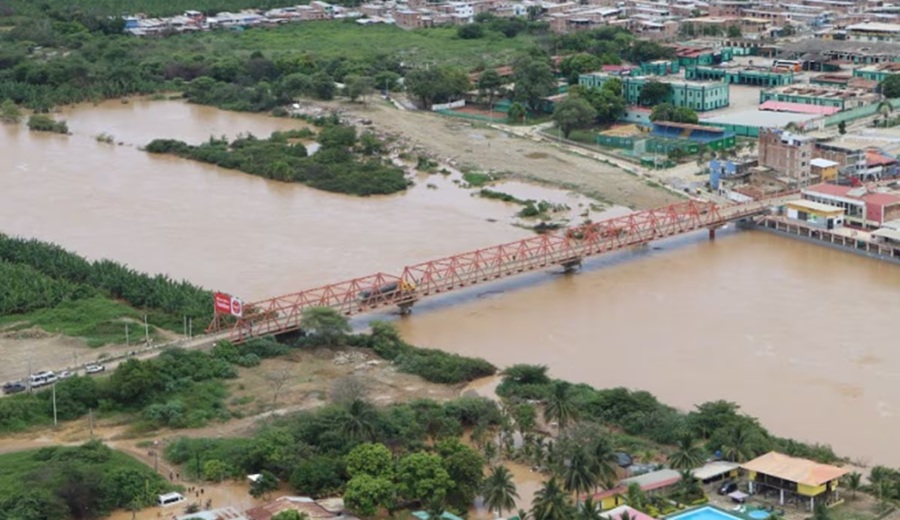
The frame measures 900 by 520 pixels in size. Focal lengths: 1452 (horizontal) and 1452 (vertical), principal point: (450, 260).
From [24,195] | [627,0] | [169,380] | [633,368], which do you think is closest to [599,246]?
[633,368]

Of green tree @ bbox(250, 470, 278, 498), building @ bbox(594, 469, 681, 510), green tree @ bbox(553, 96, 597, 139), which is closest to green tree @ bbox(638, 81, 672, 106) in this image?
green tree @ bbox(553, 96, 597, 139)

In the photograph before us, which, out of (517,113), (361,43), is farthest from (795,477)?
(361,43)

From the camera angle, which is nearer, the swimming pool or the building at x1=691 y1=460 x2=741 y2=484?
the swimming pool

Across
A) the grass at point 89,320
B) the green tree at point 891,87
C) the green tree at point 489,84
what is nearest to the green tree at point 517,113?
the green tree at point 489,84

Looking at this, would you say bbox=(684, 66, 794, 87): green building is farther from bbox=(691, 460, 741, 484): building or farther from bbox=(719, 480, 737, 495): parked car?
bbox=(719, 480, 737, 495): parked car

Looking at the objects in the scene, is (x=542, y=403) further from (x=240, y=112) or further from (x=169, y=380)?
(x=240, y=112)

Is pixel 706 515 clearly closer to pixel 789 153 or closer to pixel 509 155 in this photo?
pixel 789 153
